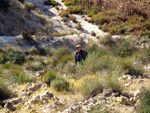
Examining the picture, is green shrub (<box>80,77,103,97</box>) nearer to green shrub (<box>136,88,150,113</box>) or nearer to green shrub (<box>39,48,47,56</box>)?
green shrub (<box>136,88,150,113</box>)

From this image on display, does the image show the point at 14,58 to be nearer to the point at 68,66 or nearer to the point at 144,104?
the point at 68,66

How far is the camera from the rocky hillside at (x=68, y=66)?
3793 mm

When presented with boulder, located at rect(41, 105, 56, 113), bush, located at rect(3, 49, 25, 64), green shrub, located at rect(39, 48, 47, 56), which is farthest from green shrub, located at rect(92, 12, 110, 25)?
boulder, located at rect(41, 105, 56, 113)

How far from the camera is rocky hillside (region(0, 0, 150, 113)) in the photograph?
3793 mm

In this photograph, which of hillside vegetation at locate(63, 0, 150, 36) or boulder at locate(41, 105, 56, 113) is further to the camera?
hillside vegetation at locate(63, 0, 150, 36)

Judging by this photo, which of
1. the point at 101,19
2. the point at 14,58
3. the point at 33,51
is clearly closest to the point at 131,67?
the point at 14,58

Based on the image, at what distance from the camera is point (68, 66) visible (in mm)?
7875

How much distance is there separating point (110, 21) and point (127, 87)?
16264 millimetres

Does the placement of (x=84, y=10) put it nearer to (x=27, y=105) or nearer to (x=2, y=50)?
(x=2, y=50)

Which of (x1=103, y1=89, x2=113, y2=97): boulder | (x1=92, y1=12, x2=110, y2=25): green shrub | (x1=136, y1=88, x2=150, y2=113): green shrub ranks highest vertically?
(x1=92, y1=12, x2=110, y2=25): green shrub

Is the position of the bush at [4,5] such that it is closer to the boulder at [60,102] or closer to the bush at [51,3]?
the bush at [51,3]

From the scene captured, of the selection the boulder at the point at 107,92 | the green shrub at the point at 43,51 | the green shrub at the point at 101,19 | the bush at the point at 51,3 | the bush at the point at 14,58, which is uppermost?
the bush at the point at 51,3

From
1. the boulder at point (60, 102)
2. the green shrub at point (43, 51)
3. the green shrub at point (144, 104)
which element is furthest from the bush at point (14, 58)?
the green shrub at point (144, 104)

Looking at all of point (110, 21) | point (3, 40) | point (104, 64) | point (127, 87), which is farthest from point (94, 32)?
point (127, 87)
